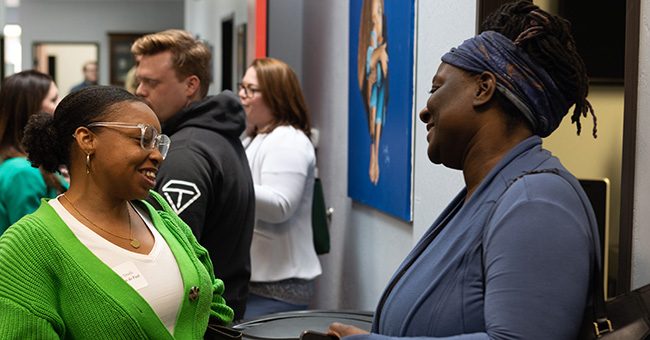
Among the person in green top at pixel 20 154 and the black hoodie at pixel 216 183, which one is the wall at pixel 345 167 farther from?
the person in green top at pixel 20 154

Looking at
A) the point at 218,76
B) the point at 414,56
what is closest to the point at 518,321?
the point at 414,56

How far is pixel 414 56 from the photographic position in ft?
9.71

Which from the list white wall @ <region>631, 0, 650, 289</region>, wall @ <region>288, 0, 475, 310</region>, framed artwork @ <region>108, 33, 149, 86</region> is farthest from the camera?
framed artwork @ <region>108, 33, 149, 86</region>

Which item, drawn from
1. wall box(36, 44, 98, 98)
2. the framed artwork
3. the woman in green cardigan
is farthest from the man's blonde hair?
wall box(36, 44, 98, 98)

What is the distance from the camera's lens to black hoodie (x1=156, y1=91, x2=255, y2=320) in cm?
248

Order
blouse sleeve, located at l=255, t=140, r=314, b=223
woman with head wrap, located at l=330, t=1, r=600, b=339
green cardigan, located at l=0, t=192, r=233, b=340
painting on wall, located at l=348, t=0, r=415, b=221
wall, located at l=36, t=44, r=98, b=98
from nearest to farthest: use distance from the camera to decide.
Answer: woman with head wrap, located at l=330, t=1, r=600, b=339
green cardigan, located at l=0, t=192, r=233, b=340
painting on wall, located at l=348, t=0, r=415, b=221
blouse sleeve, located at l=255, t=140, r=314, b=223
wall, located at l=36, t=44, r=98, b=98

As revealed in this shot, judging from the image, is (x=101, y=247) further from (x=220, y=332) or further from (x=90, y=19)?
(x=90, y=19)

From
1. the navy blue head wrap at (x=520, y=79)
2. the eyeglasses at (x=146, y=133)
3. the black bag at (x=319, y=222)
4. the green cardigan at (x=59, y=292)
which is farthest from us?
the black bag at (x=319, y=222)

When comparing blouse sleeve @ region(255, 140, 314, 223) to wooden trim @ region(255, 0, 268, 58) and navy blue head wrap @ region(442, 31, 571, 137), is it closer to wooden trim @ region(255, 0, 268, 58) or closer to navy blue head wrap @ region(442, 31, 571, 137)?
wooden trim @ region(255, 0, 268, 58)

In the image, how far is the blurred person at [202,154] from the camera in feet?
8.18

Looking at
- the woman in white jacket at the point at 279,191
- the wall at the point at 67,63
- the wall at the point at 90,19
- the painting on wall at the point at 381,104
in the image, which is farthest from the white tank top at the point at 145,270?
the wall at the point at 67,63

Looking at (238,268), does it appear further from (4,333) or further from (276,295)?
(4,333)

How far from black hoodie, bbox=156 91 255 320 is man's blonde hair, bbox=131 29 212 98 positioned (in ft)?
0.41

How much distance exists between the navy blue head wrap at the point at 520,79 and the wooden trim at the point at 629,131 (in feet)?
1.20
